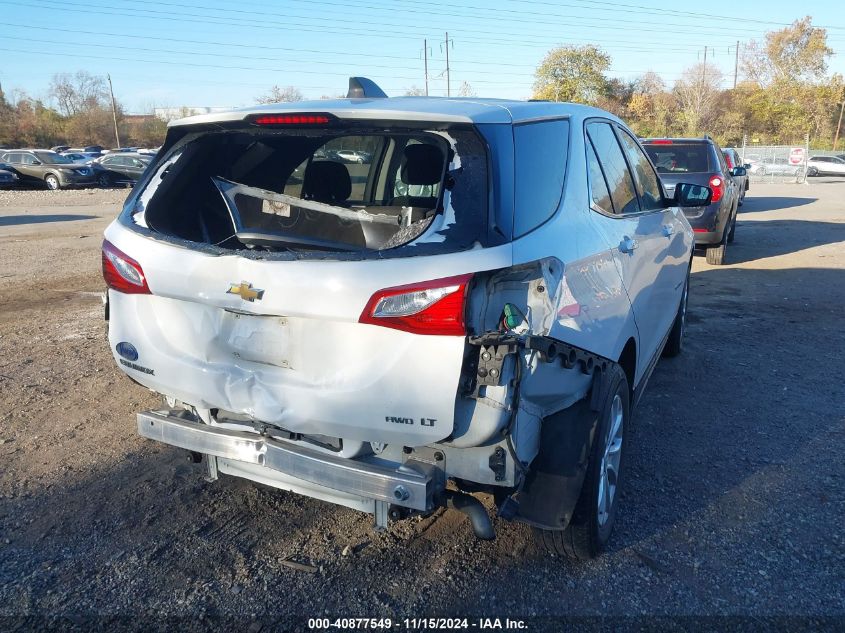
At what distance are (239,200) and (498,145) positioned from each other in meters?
1.36

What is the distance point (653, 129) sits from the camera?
49.6 metres

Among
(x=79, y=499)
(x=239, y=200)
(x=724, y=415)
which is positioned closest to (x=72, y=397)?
(x=79, y=499)

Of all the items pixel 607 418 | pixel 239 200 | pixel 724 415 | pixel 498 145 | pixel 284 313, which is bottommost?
pixel 724 415

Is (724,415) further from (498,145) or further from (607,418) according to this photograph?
(498,145)

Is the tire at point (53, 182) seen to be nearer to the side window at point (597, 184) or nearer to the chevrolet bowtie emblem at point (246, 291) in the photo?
the side window at point (597, 184)

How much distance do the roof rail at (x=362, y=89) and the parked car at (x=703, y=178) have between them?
7404 millimetres

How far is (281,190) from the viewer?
384 centimetres

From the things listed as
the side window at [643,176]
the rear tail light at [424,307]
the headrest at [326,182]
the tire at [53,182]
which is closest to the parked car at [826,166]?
the tire at [53,182]

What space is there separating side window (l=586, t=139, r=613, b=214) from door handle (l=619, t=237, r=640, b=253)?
0.55 ft

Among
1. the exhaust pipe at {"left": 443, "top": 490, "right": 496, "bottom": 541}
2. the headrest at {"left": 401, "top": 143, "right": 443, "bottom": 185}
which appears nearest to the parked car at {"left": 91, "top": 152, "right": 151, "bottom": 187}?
the headrest at {"left": 401, "top": 143, "right": 443, "bottom": 185}

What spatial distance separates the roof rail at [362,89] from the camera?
12.5ft

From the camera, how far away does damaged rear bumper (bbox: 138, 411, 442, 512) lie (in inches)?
102

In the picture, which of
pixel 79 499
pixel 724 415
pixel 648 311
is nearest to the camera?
pixel 79 499

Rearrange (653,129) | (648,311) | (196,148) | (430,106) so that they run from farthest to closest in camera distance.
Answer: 1. (653,129)
2. (648,311)
3. (196,148)
4. (430,106)
